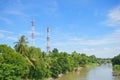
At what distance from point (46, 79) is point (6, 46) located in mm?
13799

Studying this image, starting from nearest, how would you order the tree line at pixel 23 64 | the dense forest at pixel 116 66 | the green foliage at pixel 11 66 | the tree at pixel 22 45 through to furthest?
the green foliage at pixel 11 66, the tree line at pixel 23 64, the tree at pixel 22 45, the dense forest at pixel 116 66

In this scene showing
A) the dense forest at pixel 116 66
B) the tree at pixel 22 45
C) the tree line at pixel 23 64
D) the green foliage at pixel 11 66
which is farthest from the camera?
the dense forest at pixel 116 66

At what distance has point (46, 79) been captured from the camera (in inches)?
1689

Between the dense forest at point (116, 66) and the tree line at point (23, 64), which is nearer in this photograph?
the tree line at point (23, 64)

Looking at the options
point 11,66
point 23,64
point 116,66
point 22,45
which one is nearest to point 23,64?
point 23,64

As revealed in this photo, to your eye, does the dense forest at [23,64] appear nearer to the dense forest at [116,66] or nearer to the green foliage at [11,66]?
the green foliage at [11,66]

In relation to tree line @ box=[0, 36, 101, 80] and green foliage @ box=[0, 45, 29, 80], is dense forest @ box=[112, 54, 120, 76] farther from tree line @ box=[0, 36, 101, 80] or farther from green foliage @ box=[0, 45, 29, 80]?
green foliage @ box=[0, 45, 29, 80]

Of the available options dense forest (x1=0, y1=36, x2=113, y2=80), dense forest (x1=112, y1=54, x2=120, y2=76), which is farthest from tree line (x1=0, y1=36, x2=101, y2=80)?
dense forest (x1=112, y1=54, x2=120, y2=76)

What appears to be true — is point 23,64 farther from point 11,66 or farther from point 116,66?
point 116,66

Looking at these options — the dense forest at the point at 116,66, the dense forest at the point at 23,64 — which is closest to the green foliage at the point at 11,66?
the dense forest at the point at 23,64

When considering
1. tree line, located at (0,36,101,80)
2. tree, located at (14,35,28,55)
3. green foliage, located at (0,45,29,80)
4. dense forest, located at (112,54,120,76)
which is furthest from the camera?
dense forest, located at (112,54,120,76)

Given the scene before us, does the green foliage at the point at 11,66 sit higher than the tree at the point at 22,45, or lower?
lower

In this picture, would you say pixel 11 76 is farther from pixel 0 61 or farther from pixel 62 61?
pixel 62 61

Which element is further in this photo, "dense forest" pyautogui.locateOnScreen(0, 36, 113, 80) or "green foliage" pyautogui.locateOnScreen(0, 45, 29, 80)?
"dense forest" pyautogui.locateOnScreen(0, 36, 113, 80)
